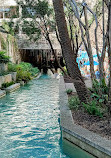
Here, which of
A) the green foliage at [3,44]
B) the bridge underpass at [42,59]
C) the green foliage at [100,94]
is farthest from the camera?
the bridge underpass at [42,59]

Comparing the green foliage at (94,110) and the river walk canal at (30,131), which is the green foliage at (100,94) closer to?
the green foliage at (94,110)

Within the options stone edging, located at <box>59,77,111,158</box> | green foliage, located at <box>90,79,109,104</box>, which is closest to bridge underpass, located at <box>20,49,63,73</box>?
green foliage, located at <box>90,79,109,104</box>

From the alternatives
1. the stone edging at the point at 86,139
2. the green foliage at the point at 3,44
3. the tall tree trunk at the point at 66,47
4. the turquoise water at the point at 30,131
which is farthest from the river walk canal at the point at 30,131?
the green foliage at the point at 3,44

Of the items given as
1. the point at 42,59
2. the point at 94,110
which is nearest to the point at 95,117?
the point at 94,110

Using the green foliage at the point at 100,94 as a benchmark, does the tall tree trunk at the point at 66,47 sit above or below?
above

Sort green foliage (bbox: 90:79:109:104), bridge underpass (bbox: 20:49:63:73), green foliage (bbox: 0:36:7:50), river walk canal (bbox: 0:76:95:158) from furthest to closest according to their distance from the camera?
bridge underpass (bbox: 20:49:63:73), green foliage (bbox: 0:36:7:50), green foliage (bbox: 90:79:109:104), river walk canal (bbox: 0:76:95:158)

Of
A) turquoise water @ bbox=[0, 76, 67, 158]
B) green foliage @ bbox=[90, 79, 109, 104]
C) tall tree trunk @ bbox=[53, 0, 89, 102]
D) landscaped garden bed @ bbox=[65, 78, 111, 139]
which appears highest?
tall tree trunk @ bbox=[53, 0, 89, 102]

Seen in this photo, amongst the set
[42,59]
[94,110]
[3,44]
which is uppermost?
[3,44]

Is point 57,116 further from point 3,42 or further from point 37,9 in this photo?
point 3,42

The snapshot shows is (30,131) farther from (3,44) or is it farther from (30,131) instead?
(3,44)

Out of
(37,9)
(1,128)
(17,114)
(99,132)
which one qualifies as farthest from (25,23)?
(99,132)

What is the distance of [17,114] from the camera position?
821 cm

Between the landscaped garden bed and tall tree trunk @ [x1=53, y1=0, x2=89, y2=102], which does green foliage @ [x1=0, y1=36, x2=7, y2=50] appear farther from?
the landscaped garden bed

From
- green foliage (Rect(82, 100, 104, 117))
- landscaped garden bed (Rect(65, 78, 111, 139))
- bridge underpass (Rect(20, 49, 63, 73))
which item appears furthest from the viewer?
bridge underpass (Rect(20, 49, 63, 73))
